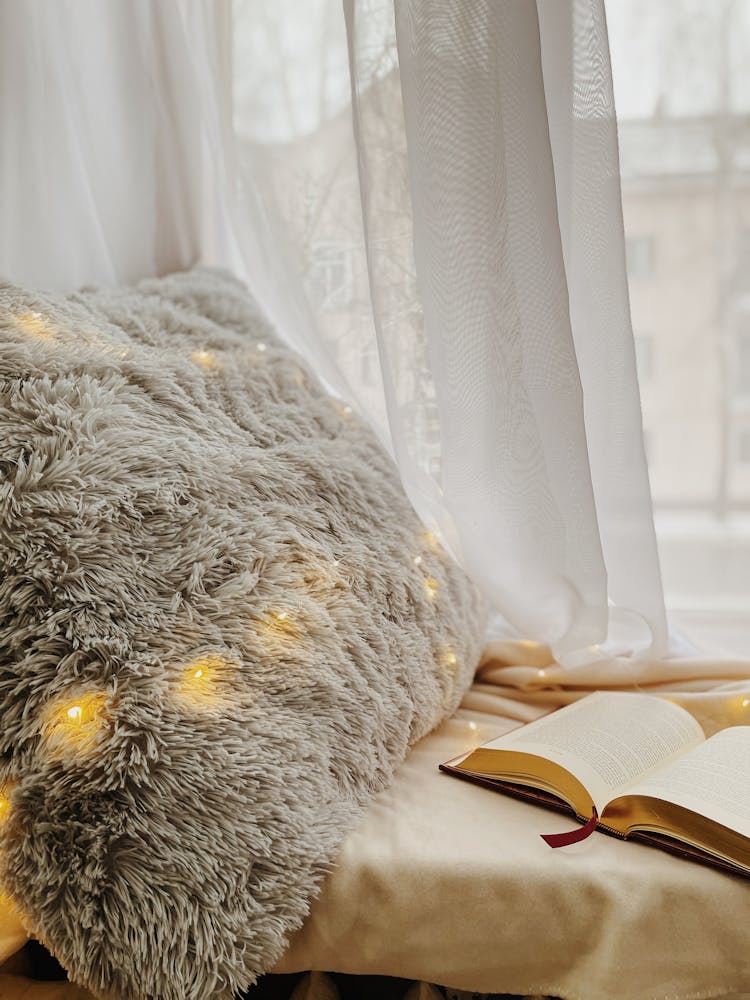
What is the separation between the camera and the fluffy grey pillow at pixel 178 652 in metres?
0.61

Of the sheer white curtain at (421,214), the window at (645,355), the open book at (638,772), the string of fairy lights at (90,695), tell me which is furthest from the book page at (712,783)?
the window at (645,355)

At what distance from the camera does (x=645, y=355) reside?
125cm

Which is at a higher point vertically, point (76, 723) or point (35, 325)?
point (35, 325)

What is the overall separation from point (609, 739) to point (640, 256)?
0.73 m

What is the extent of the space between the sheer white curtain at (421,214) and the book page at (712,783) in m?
0.20

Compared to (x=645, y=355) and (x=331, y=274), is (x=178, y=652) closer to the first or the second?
(x=331, y=274)

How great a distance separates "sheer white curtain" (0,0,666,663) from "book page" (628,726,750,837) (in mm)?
196

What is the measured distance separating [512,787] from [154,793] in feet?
1.17

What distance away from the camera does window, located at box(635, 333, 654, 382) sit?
124cm

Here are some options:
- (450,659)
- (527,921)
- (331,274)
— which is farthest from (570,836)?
(331,274)

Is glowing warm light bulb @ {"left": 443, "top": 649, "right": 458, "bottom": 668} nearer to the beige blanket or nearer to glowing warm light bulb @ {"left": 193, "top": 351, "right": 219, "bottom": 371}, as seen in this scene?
the beige blanket

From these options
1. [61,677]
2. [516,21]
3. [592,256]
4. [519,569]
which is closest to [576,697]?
[519,569]

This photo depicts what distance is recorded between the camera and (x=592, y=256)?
917mm

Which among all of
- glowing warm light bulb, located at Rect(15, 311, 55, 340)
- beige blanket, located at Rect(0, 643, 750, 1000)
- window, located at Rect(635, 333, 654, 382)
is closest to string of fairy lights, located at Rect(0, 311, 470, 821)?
glowing warm light bulb, located at Rect(15, 311, 55, 340)
